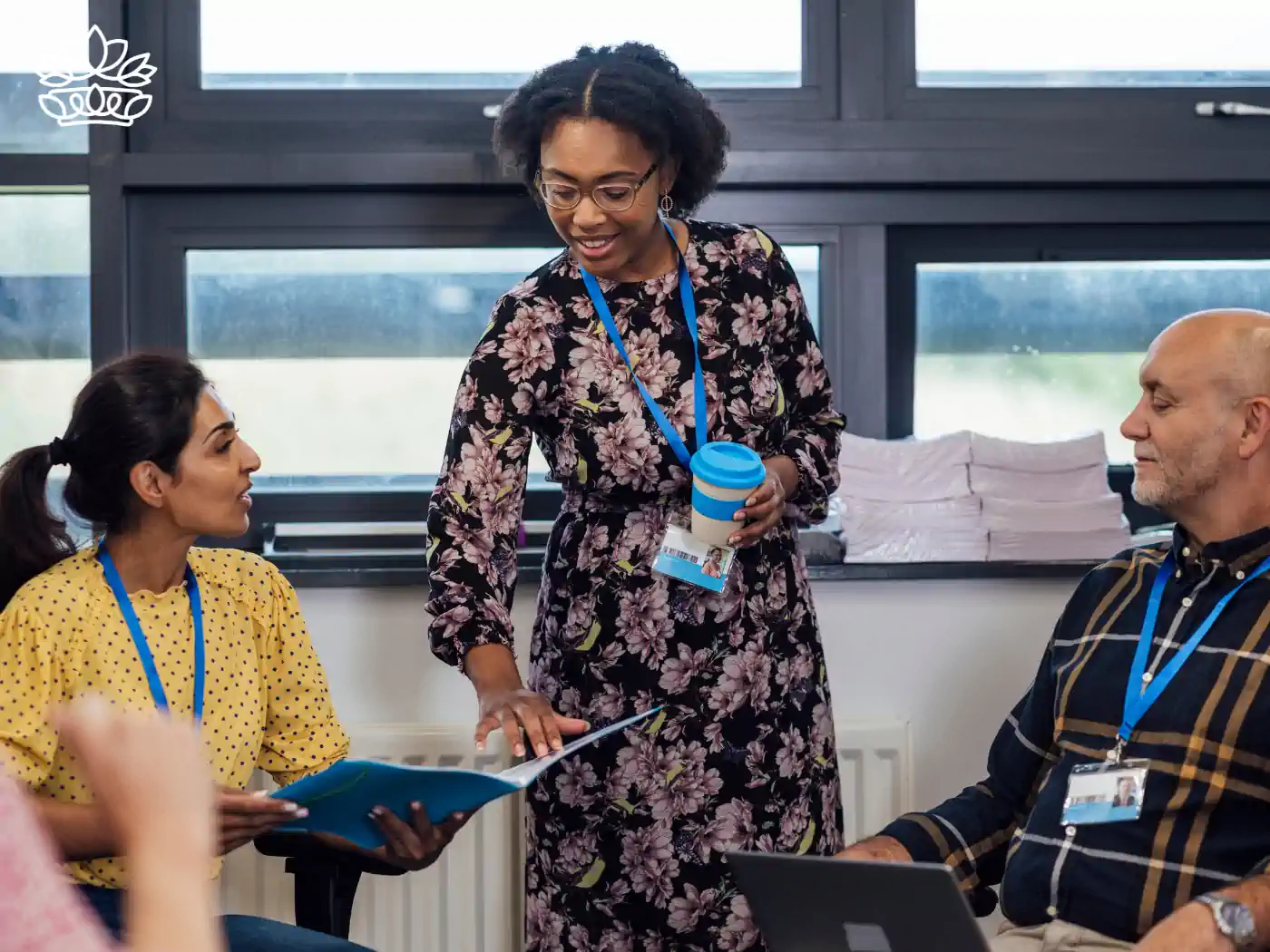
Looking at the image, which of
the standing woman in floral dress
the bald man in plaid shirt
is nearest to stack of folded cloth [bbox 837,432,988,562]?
the standing woman in floral dress

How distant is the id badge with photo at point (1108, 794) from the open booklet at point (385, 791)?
0.52 meters

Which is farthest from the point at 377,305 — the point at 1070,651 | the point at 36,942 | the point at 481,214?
the point at 36,942

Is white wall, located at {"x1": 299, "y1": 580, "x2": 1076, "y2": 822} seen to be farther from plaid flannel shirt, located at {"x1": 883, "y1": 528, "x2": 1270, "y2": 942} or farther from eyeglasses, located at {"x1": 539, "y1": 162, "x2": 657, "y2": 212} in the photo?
eyeglasses, located at {"x1": 539, "y1": 162, "x2": 657, "y2": 212}

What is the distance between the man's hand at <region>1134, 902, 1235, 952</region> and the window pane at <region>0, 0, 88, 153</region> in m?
2.36

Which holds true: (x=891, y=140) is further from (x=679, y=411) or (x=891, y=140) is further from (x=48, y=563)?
(x=48, y=563)

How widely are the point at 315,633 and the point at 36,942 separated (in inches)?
Answer: 77.1

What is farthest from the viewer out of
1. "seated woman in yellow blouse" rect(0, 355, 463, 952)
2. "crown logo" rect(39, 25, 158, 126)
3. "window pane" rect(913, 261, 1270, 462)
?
"window pane" rect(913, 261, 1270, 462)

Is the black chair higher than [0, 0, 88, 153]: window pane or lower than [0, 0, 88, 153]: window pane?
lower

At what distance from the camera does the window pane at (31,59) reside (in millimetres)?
2963

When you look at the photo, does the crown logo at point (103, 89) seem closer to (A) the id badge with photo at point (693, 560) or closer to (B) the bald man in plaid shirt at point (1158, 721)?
(A) the id badge with photo at point (693, 560)

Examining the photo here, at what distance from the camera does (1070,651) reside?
194cm

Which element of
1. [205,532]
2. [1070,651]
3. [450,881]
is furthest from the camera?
[450,881]

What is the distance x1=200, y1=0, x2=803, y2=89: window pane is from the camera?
3.03 metres

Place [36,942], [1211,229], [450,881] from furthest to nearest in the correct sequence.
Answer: [1211,229] → [450,881] → [36,942]
